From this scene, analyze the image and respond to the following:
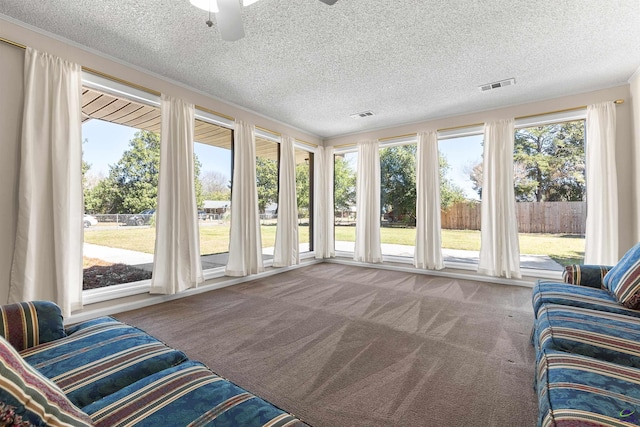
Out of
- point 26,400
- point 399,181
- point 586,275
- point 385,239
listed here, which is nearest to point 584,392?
point 26,400

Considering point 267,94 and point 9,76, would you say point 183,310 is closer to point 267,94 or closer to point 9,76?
point 9,76

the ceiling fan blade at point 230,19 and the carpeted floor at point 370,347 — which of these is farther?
the ceiling fan blade at point 230,19

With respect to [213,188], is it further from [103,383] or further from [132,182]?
[103,383]

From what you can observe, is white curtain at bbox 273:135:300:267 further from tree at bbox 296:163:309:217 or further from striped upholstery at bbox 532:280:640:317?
striped upholstery at bbox 532:280:640:317

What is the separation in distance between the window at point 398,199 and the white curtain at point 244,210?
2575mm

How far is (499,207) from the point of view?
417cm

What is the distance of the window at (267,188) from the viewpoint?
4945 millimetres

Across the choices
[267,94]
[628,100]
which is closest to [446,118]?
[628,100]

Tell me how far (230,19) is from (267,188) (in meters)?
3.32

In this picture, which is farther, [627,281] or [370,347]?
[370,347]

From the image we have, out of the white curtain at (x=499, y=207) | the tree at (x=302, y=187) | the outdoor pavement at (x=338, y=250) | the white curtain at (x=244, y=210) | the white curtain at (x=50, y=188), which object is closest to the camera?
the white curtain at (x=50, y=188)

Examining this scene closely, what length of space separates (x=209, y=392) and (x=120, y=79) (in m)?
3.48

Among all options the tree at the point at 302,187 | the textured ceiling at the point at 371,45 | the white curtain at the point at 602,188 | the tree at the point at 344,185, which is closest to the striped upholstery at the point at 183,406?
the textured ceiling at the point at 371,45

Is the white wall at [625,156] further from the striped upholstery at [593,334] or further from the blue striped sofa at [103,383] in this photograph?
the blue striped sofa at [103,383]
